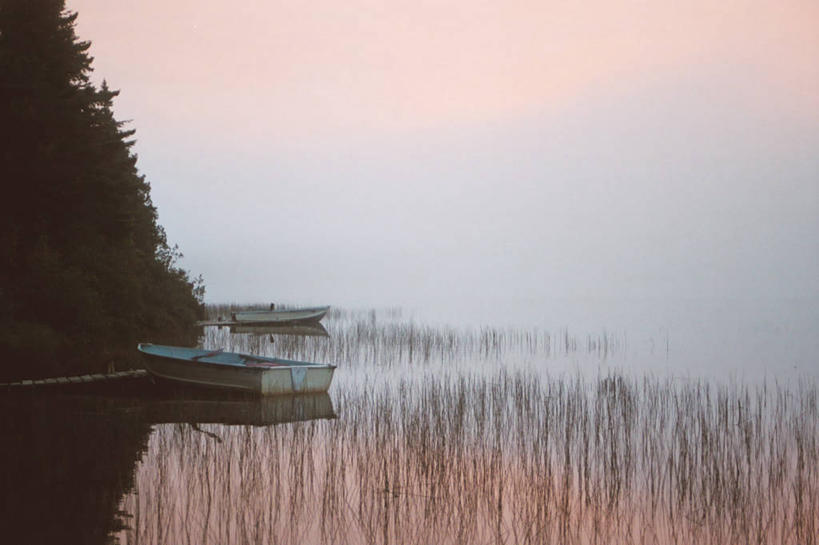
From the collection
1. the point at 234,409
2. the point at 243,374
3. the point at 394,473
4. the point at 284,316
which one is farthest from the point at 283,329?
the point at 394,473

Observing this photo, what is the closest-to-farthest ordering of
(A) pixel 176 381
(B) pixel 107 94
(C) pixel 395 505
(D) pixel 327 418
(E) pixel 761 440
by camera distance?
(C) pixel 395 505 → (E) pixel 761 440 → (D) pixel 327 418 → (A) pixel 176 381 → (B) pixel 107 94

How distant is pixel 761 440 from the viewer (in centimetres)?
807

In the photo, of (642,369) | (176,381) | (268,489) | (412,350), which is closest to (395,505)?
(268,489)

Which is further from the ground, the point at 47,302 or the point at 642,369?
the point at 47,302

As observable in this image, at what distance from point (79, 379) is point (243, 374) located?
311cm

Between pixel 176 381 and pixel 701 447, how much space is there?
903cm

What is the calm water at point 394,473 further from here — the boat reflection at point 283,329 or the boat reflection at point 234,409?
the boat reflection at point 283,329

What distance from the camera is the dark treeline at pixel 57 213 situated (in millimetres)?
13562

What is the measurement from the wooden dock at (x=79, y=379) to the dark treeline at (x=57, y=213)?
664mm

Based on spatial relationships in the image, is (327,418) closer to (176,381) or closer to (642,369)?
(176,381)

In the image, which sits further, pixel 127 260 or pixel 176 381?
pixel 127 260

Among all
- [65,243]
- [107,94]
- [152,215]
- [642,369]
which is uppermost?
[107,94]

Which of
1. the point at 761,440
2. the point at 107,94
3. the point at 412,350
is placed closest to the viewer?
the point at 761,440

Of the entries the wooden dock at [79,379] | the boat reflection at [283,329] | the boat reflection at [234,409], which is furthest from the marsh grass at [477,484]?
the boat reflection at [283,329]
